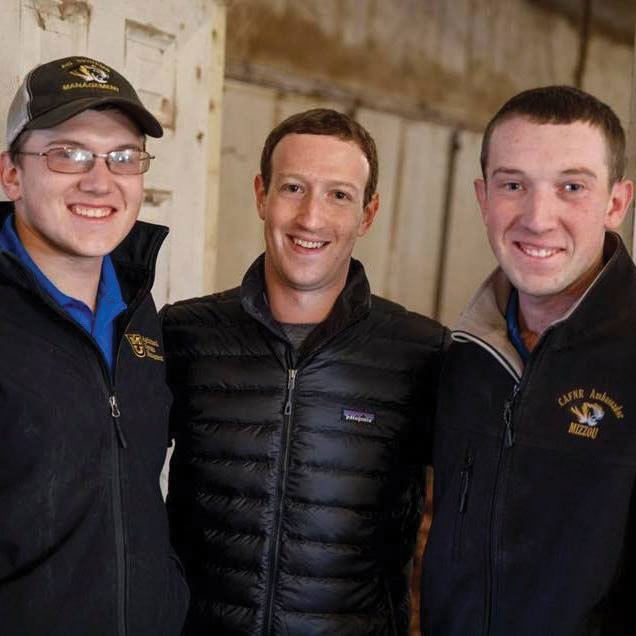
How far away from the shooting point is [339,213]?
1811 mm

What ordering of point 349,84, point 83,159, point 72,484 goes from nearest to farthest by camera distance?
point 72,484
point 83,159
point 349,84

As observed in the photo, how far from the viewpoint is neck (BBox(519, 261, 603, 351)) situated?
1441 mm

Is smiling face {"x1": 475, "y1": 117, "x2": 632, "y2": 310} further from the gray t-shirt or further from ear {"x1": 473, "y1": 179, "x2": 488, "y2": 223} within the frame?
the gray t-shirt

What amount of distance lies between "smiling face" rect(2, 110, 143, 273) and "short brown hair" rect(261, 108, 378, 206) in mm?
473

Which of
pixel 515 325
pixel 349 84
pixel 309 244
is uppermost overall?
pixel 349 84

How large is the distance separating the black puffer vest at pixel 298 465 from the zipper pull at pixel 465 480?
269 mm

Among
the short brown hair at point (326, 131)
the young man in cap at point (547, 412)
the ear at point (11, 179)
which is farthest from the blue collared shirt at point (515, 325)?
the ear at point (11, 179)

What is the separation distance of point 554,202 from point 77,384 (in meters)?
0.88

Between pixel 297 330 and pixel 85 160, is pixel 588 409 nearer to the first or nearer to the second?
pixel 297 330

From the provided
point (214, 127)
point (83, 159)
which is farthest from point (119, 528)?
point (214, 127)

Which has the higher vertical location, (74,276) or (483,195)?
(483,195)

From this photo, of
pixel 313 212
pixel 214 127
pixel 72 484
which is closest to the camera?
pixel 72 484

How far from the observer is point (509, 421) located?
4.58ft

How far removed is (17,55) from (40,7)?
0.16 m
